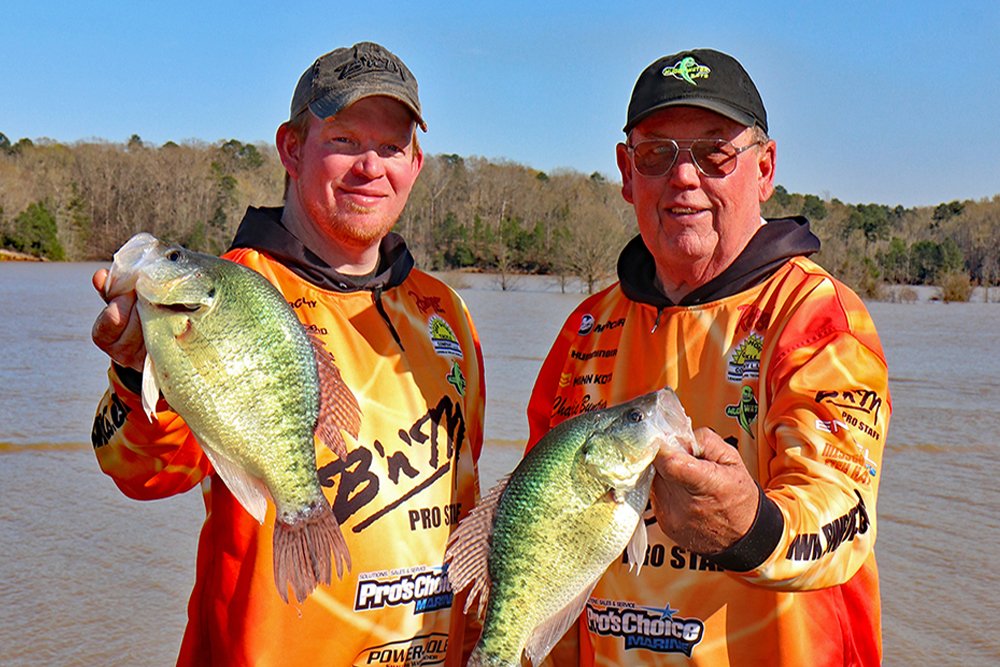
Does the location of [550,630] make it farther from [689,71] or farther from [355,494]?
[689,71]

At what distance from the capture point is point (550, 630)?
2760 millimetres

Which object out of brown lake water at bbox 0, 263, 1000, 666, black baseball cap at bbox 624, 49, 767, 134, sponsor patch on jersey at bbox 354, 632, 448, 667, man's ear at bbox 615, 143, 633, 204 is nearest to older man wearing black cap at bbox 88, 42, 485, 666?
sponsor patch on jersey at bbox 354, 632, 448, 667

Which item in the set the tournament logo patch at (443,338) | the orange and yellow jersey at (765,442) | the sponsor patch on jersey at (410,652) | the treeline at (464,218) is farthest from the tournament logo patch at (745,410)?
the treeline at (464,218)

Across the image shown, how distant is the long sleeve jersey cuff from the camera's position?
7.64ft

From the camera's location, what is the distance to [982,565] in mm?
8203

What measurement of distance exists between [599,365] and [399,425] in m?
0.81

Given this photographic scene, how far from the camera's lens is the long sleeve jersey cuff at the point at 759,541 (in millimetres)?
2330

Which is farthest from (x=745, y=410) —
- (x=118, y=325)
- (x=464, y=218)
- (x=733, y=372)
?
(x=464, y=218)

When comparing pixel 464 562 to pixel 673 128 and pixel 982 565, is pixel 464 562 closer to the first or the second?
pixel 673 128

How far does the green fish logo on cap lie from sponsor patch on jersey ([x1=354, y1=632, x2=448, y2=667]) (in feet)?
7.11

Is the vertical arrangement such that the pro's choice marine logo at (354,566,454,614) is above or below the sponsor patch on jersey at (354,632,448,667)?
above

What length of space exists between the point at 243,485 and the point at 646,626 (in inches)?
58.1

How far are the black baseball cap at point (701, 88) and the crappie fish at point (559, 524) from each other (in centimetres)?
134

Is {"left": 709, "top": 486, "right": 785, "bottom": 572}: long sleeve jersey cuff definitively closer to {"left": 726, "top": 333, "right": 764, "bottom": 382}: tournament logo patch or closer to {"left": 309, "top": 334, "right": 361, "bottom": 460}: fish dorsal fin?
{"left": 726, "top": 333, "right": 764, "bottom": 382}: tournament logo patch
